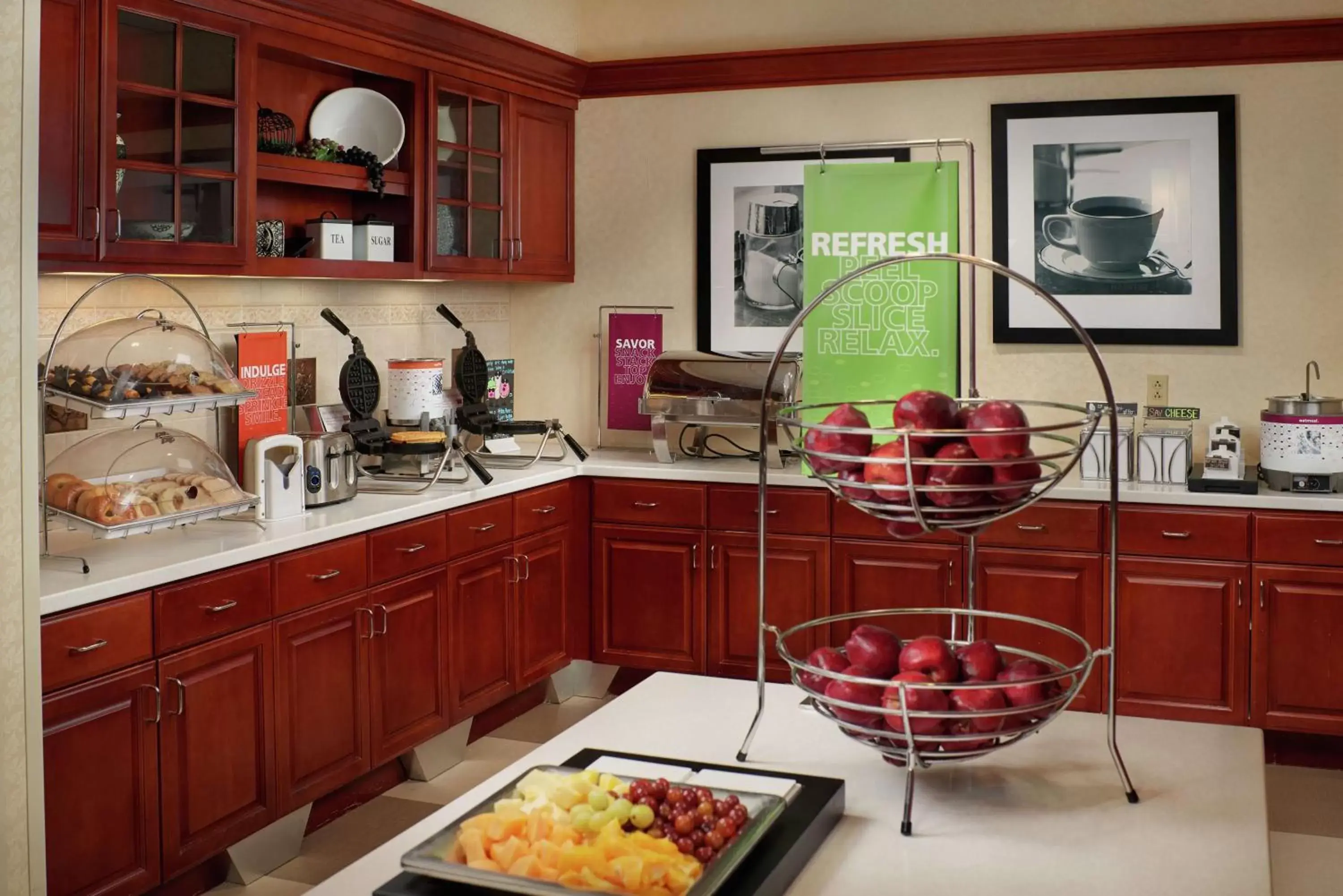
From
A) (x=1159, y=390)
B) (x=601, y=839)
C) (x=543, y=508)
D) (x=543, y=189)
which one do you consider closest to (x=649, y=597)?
(x=543, y=508)

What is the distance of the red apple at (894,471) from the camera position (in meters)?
1.52

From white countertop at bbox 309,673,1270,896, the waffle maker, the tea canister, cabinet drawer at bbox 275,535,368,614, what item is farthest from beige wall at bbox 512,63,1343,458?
white countertop at bbox 309,673,1270,896

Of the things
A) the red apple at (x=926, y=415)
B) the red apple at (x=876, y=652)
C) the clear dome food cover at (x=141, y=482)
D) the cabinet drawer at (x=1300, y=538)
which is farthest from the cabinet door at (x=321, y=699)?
the cabinet drawer at (x=1300, y=538)

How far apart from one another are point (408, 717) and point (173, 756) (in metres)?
0.97

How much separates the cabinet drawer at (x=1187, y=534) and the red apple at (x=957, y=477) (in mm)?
2748

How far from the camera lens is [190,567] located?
300 cm

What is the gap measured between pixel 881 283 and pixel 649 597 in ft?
4.77

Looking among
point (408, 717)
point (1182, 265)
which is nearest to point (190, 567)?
point (408, 717)

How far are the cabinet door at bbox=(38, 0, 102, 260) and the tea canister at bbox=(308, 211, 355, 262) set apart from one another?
997 mm

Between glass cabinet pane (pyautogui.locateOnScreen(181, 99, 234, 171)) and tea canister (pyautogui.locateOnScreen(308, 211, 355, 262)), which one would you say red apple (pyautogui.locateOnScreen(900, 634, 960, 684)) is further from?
tea canister (pyautogui.locateOnScreen(308, 211, 355, 262))

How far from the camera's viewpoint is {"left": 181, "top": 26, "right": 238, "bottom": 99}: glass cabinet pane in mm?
3311

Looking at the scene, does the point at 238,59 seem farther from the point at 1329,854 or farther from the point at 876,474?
the point at 1329,854

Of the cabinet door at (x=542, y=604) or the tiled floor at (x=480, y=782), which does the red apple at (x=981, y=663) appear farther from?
the cabinet door at (x=542, y=604)

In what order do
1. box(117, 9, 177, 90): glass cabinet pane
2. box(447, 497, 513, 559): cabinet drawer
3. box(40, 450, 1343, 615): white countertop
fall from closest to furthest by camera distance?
box(40, 450, 1343, 615): white countertop, box(117, 9, 177, 90): glass cabinet pane, box(447, 497, 513, 559): cabinet drawer
